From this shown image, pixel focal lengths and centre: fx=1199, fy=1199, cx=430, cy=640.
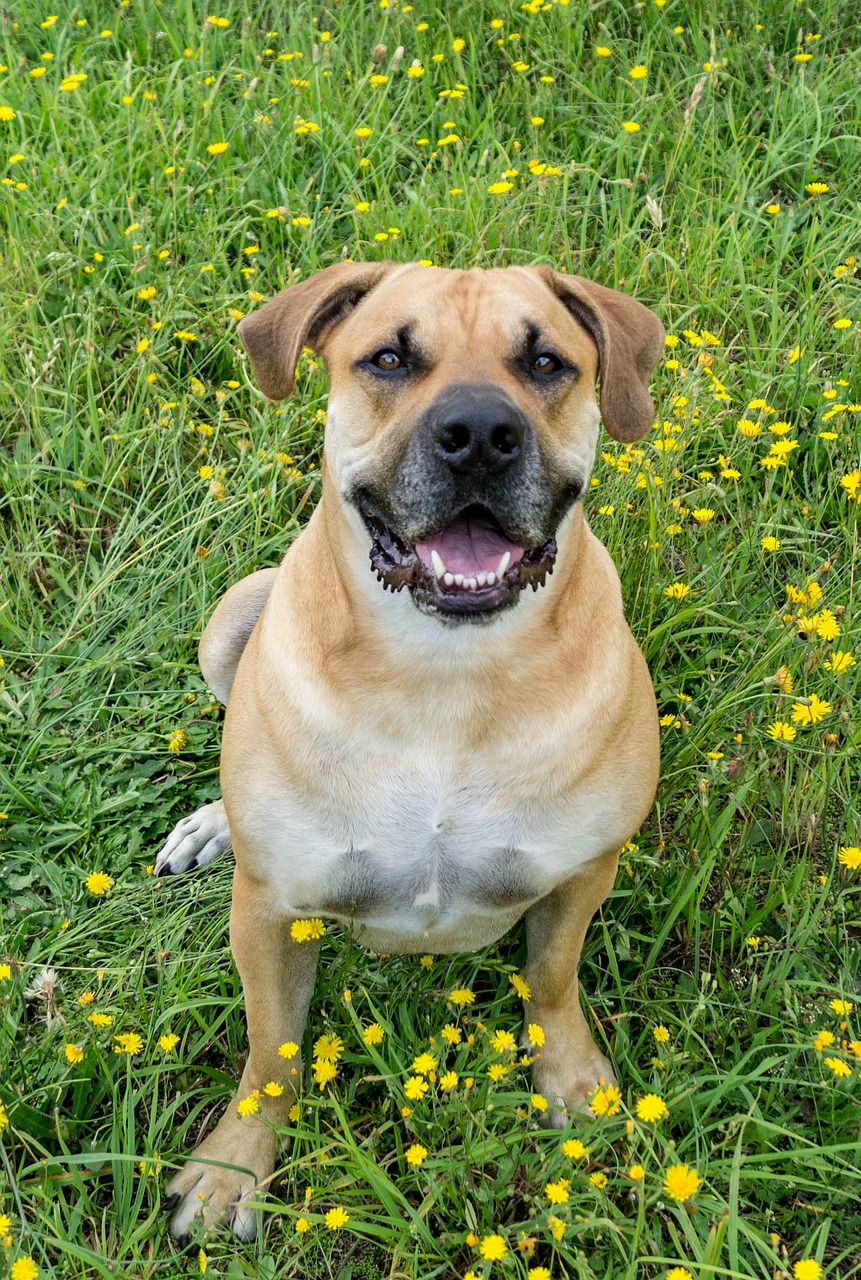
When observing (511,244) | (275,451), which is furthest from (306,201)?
(275,451)

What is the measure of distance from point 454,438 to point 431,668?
1.59 ft

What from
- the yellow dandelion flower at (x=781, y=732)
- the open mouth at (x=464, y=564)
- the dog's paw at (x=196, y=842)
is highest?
the open mouth at (x=464, y=564)

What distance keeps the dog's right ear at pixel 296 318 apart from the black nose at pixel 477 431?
1.73 ft

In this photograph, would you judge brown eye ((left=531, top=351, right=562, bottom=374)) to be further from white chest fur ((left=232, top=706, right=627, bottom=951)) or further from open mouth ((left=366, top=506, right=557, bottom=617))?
white chest fur ((left=232, top=706, right=627, bottom=951))

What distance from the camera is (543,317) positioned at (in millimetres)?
2533

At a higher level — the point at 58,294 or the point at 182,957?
the point at 58,294

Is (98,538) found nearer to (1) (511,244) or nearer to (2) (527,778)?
(1) (511,244)

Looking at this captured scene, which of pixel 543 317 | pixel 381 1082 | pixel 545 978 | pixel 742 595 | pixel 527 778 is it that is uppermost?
pixel 543 317

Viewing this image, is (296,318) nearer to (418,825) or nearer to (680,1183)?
(418,825)

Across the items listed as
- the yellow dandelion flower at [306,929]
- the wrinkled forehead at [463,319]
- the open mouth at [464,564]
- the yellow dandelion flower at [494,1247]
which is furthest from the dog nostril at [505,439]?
the yellow dandelion flower at [494,1247]

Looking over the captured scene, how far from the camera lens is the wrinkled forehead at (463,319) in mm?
2455

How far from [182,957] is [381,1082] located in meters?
0.58

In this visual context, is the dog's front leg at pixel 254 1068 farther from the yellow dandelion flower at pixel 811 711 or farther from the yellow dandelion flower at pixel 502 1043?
the yellow dandelion flower at pixel 811 711

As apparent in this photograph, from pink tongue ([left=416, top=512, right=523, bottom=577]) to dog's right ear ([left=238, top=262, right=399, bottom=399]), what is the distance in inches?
21.7
